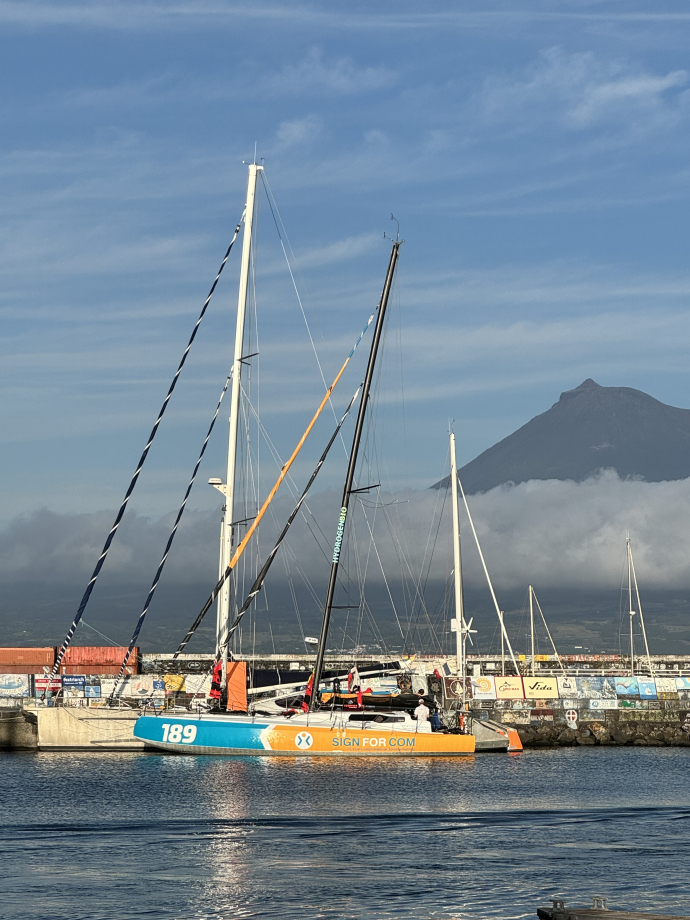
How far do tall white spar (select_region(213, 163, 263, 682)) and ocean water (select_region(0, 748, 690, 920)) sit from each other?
25.1ft

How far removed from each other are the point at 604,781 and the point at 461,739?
702cm

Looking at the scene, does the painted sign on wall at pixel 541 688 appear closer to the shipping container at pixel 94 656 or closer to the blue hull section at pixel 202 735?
the blue hull section at pixel 202 735

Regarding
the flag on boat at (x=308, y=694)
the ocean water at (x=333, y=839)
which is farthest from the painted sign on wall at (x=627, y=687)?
the flag on boat at (x=308, y=694)

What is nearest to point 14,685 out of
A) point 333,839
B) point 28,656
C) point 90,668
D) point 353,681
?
point 90,668

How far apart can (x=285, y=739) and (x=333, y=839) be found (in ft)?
62.2

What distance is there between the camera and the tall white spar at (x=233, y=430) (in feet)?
195

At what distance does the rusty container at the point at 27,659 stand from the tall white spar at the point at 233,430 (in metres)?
44.6

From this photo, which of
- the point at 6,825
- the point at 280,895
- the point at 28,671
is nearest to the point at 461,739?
the point at 6,825

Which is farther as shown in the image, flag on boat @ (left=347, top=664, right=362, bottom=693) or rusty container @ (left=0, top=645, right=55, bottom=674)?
rusty container @ (left=0, top=645, right=55, bottom=674)

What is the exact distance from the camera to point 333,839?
35000 millimetres

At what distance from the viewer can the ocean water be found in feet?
90.6

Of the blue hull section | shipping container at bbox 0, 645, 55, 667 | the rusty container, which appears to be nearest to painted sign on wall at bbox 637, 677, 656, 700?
the blue hull section

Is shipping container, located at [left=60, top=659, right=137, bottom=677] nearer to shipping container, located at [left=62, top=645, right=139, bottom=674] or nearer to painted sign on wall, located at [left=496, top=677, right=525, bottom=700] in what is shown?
shipping container, located at [left=62, top=645, right=139, bottom=674]

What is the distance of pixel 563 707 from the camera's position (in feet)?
236
